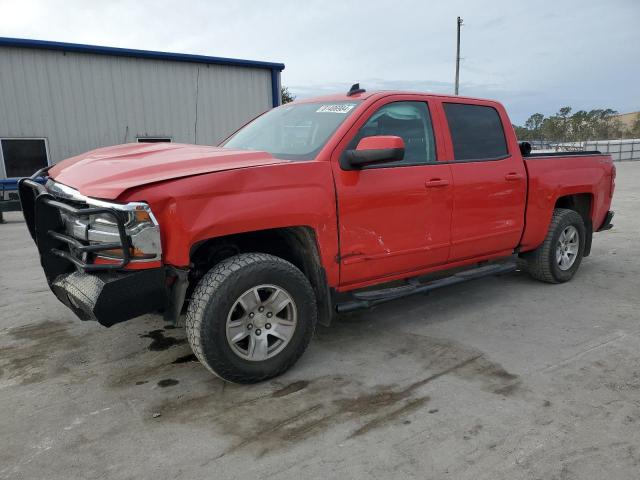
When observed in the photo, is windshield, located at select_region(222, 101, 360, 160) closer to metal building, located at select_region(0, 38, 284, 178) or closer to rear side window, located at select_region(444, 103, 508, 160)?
rear side window, located at select_region(444, 103, 508, 160)

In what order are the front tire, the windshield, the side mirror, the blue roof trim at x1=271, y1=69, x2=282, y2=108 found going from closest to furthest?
the front tire, the side mirror, the windshield, the blue roof trim at x1=271, y1=69, x2=282, y2=108

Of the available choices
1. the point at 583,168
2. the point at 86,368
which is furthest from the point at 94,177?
the point at 583,168

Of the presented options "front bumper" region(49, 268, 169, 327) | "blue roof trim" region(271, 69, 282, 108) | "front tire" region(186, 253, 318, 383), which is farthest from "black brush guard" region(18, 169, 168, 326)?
"blue roof trim" region(271, 69, 282, 108)

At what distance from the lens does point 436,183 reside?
382cm

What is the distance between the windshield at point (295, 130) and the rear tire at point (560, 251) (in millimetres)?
2681

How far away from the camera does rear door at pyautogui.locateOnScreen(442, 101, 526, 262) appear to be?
160 inches

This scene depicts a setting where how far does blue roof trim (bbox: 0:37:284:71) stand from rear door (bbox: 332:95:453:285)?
1126 centimetres

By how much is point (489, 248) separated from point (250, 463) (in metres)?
2.95

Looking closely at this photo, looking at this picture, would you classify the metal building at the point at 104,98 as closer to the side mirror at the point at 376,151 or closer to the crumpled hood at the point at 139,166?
the crumpled hood at the point at 139,166

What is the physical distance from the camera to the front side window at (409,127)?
3.70 meters

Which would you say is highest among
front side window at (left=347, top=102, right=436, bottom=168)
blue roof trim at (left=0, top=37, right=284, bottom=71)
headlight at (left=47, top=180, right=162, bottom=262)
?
blue roof trim at (left=0, top=37, right=284, bottom=71)

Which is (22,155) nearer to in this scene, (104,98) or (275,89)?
(104,98)

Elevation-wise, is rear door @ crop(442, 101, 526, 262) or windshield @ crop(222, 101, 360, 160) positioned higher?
windshield @ crop(222, 101, 360, 160)

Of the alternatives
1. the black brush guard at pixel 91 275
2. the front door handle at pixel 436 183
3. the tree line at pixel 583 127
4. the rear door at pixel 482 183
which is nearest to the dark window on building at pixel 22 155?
the black brush guard at pixel 91 275
